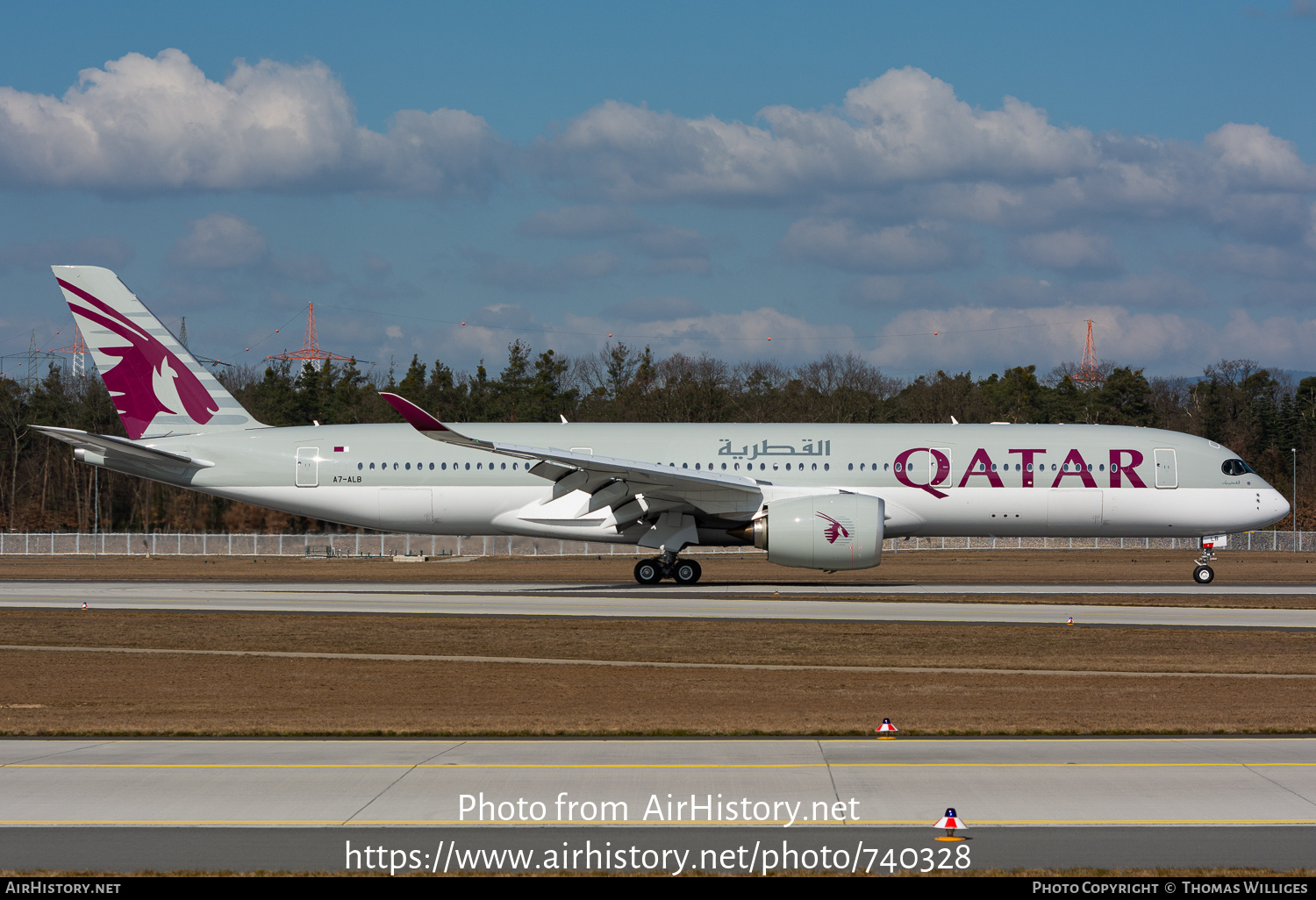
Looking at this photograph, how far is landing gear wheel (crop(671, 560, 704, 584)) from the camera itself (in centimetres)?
3173

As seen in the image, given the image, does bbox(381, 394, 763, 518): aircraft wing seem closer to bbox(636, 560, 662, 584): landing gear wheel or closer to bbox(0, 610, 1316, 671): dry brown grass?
bbox(636, 560, 662, 584): landing gear wheel

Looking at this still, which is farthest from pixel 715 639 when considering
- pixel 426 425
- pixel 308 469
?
pixel 308 469

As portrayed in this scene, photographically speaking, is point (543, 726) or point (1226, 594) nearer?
point (543, 726)

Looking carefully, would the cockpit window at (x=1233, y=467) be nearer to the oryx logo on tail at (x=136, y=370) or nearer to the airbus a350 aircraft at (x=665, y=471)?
the airbus a350 aircraft at (x=665, y=471)

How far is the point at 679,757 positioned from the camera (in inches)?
403

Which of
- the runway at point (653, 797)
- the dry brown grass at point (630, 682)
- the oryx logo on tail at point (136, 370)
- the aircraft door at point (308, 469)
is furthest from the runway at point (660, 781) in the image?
the oryx logo on tail at point (136, 370)

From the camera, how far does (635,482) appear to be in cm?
3003

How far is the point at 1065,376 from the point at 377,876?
110291mm

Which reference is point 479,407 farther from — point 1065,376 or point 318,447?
point 318,447

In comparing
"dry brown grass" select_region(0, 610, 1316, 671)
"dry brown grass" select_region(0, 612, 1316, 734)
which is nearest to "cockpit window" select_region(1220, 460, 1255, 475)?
"dry brown grass" select_region(0, 610, 1316, 671)

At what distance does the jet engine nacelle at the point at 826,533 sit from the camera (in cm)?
2867

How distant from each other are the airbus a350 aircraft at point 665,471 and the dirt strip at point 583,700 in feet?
45.4

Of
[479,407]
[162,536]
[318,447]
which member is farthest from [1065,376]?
[318,447]

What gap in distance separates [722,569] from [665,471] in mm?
13250
